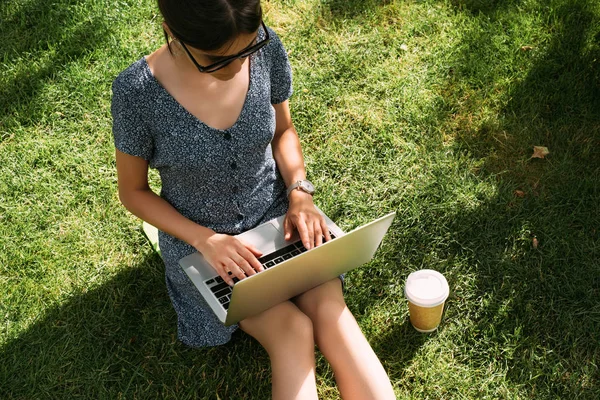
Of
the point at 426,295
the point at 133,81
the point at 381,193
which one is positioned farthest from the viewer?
the point at 381,193

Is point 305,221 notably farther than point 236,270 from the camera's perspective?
Yes

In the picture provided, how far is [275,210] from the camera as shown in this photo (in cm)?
304

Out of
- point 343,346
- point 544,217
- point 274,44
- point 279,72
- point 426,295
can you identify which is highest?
point 274,44

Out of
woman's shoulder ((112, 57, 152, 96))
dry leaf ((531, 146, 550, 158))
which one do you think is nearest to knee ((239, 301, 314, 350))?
woman's shoulder ((112, 57, 152, 96))

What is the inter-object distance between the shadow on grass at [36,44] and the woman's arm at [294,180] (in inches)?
72.4

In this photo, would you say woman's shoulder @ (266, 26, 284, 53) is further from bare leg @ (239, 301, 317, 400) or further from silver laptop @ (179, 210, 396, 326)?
bare leg @ (239, 301, 317, 400)

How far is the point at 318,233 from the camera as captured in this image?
2.79 meters

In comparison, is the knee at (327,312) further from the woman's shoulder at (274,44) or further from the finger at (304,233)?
the woman's shoulder at (274,44)

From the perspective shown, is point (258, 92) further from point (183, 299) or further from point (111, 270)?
point (111, 270)

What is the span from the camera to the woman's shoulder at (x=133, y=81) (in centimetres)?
254

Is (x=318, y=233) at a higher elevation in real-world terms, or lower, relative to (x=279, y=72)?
lower

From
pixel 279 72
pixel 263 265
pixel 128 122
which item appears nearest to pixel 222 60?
pixel 128 122

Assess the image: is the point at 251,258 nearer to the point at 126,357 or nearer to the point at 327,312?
the point at 327,312

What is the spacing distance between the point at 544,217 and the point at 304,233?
4.92 feet
